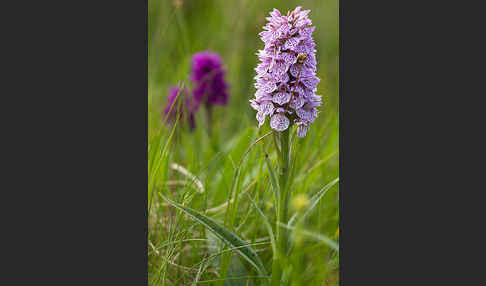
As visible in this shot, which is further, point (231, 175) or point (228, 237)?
point (231, 175)

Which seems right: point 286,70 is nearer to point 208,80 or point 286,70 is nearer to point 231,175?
point 231,175

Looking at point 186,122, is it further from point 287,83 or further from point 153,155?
point 287,83

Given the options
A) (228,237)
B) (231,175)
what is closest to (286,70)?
(228,237)

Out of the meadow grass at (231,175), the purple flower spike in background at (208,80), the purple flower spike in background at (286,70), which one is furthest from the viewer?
the purple flower spike in background at (208,80)

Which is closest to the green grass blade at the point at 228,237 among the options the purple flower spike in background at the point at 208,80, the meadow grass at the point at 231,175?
the meadow grass at the point at 231,175

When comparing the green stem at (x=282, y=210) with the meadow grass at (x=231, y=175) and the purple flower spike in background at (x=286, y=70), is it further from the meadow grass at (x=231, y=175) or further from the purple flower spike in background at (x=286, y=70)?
the purple flower spike in background at (x=286, y=70)


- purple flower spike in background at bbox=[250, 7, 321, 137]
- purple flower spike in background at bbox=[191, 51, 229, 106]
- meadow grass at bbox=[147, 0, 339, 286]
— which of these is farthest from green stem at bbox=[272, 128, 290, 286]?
purple flower spike in background at bbox=[191, 51, 229, 106]
